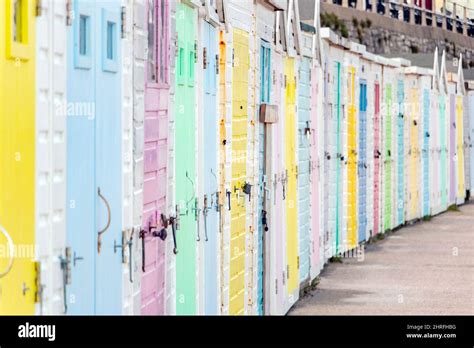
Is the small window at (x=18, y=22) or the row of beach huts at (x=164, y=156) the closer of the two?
the small window at (x=18, y=22)

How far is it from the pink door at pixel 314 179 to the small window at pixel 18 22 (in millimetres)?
12743

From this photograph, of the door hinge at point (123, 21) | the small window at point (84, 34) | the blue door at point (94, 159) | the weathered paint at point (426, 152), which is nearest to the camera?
the blue door at point (94, 159)

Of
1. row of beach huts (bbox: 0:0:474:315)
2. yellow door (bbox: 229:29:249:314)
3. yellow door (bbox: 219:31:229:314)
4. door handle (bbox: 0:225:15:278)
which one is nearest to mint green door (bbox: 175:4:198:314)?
row of beach huts (bbox: 0:0:474:315)

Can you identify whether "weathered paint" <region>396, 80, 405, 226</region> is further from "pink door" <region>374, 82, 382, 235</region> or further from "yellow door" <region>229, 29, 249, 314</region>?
"yellow door" <region>229, 29, 249, 314</region>

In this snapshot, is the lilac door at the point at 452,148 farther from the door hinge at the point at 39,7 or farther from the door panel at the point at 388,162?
the door hinge at the point at 39,7

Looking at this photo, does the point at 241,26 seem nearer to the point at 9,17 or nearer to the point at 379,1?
the point at 9,17

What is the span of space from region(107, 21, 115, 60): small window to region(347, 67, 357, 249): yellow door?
1499 cm

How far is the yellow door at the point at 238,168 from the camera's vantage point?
12.0 meters

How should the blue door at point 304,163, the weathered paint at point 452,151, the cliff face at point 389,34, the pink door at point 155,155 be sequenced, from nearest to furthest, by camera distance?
1. the pink door at point 155,155
2. the blue door at point 304,163
3. the weathered paint at point 452,151
4. the cliff face at point 389,34

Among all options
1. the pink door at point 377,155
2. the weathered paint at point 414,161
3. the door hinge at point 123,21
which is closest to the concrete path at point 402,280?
the pink door at point 377,155

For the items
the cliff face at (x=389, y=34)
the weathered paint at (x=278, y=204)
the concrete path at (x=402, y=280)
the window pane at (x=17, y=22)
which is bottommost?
the concrete path at (x=402, y=280)

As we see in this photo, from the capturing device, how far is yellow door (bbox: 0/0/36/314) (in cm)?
567

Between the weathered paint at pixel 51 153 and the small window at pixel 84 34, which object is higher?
the small window at pixel 84 34

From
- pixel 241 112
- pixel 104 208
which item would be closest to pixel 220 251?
pixel 241 112
